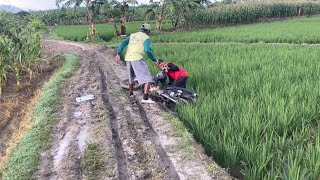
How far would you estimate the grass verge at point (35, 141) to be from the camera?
131 inches

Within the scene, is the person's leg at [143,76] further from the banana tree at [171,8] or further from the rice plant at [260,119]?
the banana tree at [171,8]

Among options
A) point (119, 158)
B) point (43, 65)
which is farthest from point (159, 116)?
point (43, 65)

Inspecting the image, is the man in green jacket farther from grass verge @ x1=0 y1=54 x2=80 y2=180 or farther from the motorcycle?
grass verge @ x1=0 y1=54 x2=80 y2=180

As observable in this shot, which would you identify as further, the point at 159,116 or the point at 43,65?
the point at 43,65

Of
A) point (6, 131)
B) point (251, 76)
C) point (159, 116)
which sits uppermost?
point (251, 76)

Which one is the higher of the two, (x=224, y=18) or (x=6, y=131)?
(x=224, y=18)

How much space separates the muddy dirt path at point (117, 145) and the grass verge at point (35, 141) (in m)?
0.10

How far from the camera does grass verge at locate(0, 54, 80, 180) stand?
3.34 m

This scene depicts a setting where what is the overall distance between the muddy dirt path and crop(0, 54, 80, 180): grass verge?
0.33 ft

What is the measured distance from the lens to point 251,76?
5.75 meters

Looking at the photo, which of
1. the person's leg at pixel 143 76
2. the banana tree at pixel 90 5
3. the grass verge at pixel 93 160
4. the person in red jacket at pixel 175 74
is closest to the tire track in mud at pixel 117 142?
the grass verge at pixel 93 160

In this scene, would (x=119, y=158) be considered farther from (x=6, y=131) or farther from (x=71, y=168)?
(x=6, y=131)

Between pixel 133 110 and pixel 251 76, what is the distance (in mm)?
2233

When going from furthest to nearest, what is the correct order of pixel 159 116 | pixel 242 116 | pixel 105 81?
1. pixel 105 81
2. pixel 159 116
3. pixel 242 116
